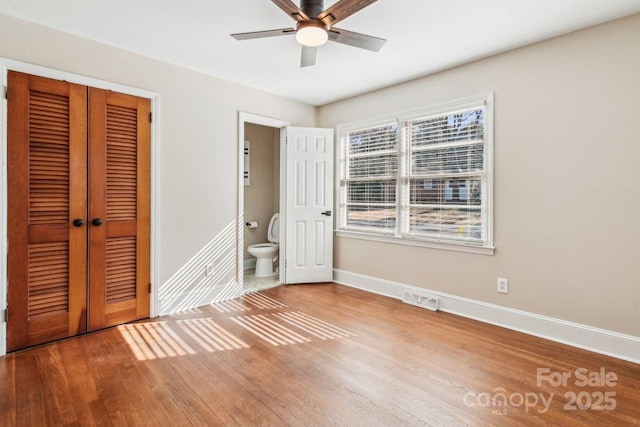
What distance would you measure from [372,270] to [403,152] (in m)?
1.51

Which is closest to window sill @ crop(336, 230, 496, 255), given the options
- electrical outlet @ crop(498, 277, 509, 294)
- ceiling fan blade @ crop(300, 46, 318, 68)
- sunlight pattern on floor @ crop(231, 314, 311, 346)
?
electrical outlet @ crop(498, 277, 509, 294)

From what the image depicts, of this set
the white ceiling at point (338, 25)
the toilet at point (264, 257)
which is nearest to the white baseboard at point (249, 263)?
the toilet at point (264, 257)

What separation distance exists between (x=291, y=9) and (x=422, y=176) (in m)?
2.25

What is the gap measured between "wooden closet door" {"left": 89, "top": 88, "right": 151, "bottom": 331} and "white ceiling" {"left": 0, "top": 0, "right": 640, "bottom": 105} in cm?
58

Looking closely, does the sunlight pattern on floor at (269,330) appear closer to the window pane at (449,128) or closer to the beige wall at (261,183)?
the beige wall at (261,183)

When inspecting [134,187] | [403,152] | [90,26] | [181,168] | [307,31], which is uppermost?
[90,26]

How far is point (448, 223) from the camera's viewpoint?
334 cm

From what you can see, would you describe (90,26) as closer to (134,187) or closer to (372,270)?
(134,187)

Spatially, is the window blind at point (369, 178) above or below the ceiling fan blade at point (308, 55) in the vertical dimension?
below

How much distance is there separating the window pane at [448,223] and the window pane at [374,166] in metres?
0.59

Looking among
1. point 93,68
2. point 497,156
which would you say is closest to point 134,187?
point 93,68

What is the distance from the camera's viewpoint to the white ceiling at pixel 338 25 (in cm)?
223

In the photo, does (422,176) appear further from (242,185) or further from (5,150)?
(5,150)

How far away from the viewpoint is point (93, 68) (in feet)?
8.97
